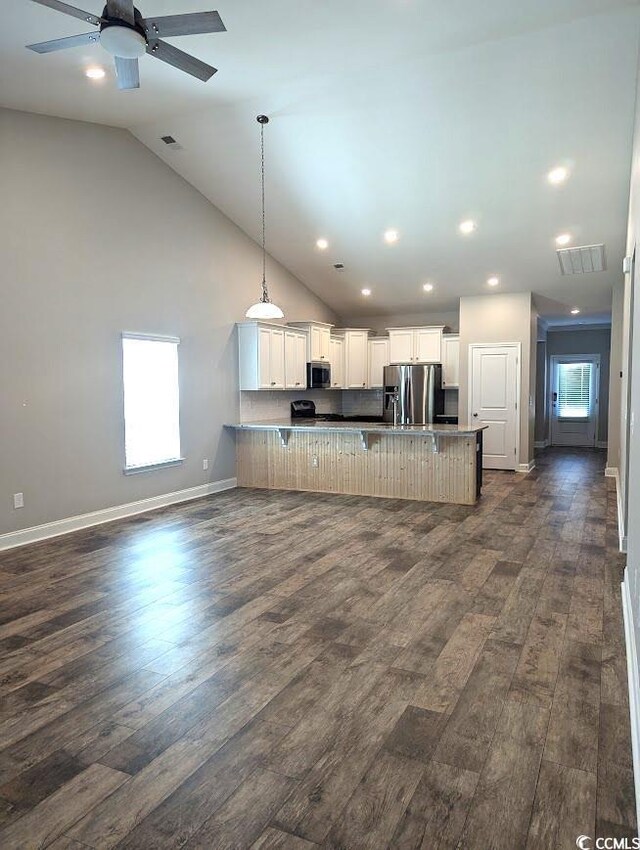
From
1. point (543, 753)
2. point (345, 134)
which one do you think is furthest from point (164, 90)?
point (543, 753)

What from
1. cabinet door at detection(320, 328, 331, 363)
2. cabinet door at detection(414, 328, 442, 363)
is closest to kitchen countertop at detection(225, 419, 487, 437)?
cabinet door at detection(320, 328, 331, 363)

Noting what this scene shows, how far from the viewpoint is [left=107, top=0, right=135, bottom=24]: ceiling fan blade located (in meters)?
2.80

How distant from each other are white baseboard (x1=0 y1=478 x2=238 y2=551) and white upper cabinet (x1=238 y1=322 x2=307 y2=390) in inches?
55.6

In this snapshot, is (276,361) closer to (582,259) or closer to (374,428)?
(374,428)

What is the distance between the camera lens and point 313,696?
2.46m

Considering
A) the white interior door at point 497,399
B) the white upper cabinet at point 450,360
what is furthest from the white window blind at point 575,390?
the white interior door at point 497,399

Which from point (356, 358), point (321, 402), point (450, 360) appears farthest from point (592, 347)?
point (321, 402)

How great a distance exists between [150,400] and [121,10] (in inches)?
156

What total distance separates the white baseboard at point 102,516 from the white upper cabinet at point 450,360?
4184 mm

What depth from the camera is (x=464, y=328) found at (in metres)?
9.26

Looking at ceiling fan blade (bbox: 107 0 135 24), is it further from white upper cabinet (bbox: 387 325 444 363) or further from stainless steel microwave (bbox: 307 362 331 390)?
white upper cabinet (bbox: 387 325 444 363)

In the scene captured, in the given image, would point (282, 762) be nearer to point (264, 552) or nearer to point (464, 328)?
point (264, 552)

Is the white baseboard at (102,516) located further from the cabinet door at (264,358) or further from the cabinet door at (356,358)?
the cabinet door at (356,358)

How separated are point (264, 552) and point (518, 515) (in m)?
2.78
